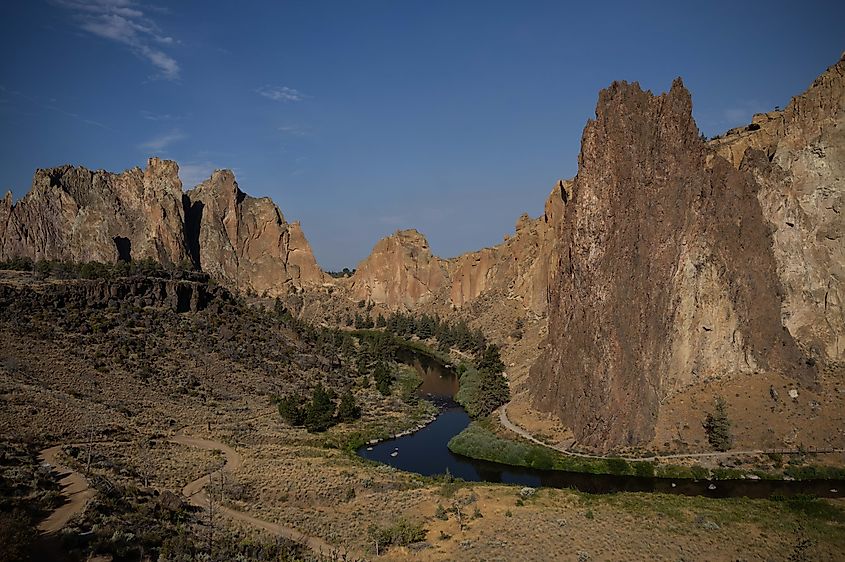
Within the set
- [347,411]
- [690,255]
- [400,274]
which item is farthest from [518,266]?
[347,411]

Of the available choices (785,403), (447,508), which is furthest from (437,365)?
(447,508)

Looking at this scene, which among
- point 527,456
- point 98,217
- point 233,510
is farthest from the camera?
point 98,217

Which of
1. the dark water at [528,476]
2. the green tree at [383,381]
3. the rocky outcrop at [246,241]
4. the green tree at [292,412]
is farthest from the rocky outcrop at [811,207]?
the rocky outcrop at [246,241]

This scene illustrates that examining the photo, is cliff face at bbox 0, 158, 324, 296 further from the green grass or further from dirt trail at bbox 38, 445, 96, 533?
dirt trail at bbox 38, 445, 96, 533

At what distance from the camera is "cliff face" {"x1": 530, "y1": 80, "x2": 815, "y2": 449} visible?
194 ft

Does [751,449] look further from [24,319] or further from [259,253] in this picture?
[259,253]

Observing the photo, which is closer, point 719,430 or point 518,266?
point 719,430

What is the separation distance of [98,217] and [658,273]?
5466 inches

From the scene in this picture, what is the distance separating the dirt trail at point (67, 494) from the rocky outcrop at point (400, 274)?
134 meters

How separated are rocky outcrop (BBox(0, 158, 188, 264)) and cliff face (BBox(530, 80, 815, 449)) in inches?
4799

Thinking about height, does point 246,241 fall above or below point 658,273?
above

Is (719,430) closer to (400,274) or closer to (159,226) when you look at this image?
(400,274)

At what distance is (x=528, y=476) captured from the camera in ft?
170

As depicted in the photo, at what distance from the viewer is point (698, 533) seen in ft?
113
